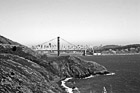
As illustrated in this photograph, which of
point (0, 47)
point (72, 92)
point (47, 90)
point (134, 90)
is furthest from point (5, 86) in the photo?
point (0, 47)

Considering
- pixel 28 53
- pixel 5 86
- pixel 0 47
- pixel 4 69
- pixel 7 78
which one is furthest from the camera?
pixel 28 53

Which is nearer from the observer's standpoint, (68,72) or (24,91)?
(24,91)

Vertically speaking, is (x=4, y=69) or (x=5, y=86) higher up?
(x=4, y=69)

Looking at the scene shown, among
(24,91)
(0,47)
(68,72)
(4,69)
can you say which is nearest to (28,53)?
(0,47)

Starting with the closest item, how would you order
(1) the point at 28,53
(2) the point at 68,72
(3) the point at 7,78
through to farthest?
(3) the point at 7,78 < (1) the point at 28,53 < (2) the point at 68,72

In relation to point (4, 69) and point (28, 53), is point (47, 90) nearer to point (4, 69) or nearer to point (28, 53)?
point (4, 69)

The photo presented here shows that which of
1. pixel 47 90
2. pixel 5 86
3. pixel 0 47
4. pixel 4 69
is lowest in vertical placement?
pixel 47 90

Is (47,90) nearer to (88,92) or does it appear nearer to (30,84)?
(30,84)
